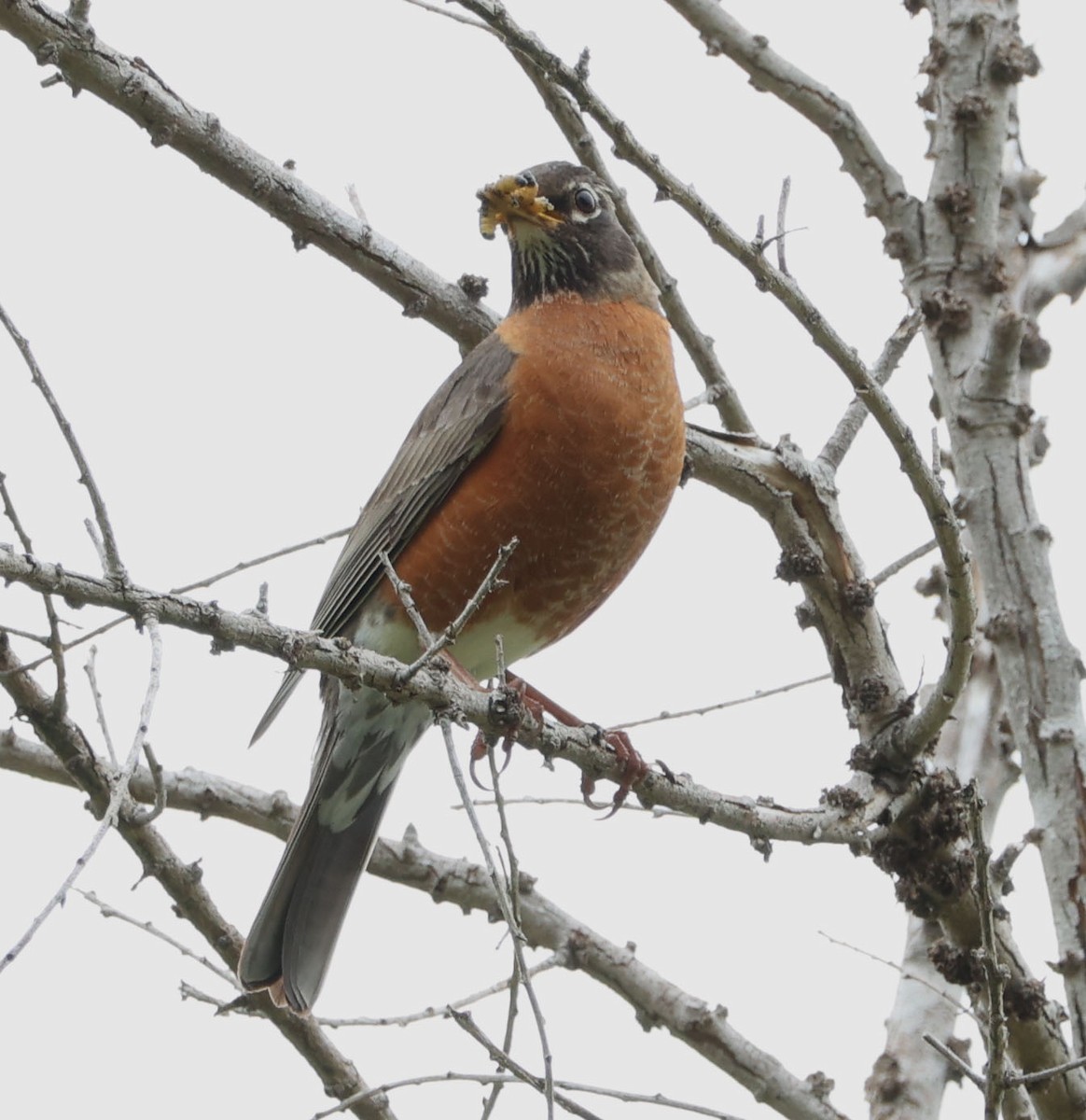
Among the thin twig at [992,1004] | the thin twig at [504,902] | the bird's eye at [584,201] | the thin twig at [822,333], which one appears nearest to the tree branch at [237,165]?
the bird's eye at [584,201]

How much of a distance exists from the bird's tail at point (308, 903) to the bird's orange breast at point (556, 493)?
894 mm

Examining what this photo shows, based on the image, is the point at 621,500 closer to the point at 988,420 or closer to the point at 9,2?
the point at 988,420

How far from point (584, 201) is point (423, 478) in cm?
136

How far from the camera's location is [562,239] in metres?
5.52

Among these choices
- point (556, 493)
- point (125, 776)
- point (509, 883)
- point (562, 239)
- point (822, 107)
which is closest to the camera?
point (125, 776)

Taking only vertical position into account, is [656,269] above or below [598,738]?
above

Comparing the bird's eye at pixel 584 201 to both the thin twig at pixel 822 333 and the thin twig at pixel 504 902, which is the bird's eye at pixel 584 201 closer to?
the thin twig at pixel 822 333

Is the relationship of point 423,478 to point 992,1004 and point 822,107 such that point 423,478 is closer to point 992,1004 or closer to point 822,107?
point 822,107

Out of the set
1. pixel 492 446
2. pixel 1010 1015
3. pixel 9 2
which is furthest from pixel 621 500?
pixel 9 2

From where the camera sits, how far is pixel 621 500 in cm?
471

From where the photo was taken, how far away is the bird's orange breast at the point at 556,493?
15.4 feet

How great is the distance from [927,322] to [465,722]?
99.9 inches

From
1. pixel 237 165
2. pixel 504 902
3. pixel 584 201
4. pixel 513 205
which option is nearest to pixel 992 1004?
pixel 504 902

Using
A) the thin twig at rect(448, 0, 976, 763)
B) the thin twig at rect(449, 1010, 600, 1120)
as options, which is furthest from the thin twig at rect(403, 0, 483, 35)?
the thin twig at rect(449, 1010, 600, 1120)
